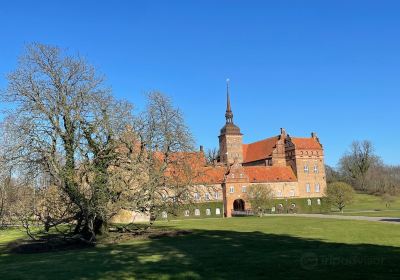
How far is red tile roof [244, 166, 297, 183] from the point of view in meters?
A: 79.5

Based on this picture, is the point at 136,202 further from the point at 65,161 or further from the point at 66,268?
the point at 66,268

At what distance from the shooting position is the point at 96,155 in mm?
25594

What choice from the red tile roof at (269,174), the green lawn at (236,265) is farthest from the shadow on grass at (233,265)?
the red tile roof at (269,174)

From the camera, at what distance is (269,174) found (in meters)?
81.1

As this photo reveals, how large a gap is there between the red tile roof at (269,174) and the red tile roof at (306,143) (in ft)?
16.4

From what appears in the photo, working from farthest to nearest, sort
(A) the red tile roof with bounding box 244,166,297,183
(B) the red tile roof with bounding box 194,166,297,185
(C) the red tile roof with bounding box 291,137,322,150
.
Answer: (C) the red tile roof with bounding box 291,137,322,150
(A) the red tile roof with bounding box 244,166,297,183
(B) the red tile roof with bounding box 194,166,297,185

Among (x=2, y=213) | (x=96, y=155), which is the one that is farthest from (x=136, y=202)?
(x=2, y=213)

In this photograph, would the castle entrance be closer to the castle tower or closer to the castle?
the castle

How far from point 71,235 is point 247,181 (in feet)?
175

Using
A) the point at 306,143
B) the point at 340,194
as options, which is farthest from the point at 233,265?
the point at 306,143

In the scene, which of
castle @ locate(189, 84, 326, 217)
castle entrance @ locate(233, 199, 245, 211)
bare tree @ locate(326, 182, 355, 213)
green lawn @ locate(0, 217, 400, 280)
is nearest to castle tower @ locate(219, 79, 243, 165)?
castle @ locate(189, 84, 326, 217)

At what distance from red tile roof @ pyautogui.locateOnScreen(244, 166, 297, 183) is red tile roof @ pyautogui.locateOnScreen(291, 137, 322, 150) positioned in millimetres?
5010

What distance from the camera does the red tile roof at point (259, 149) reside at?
298 ft

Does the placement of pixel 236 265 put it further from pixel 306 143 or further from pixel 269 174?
pixel 306 143
